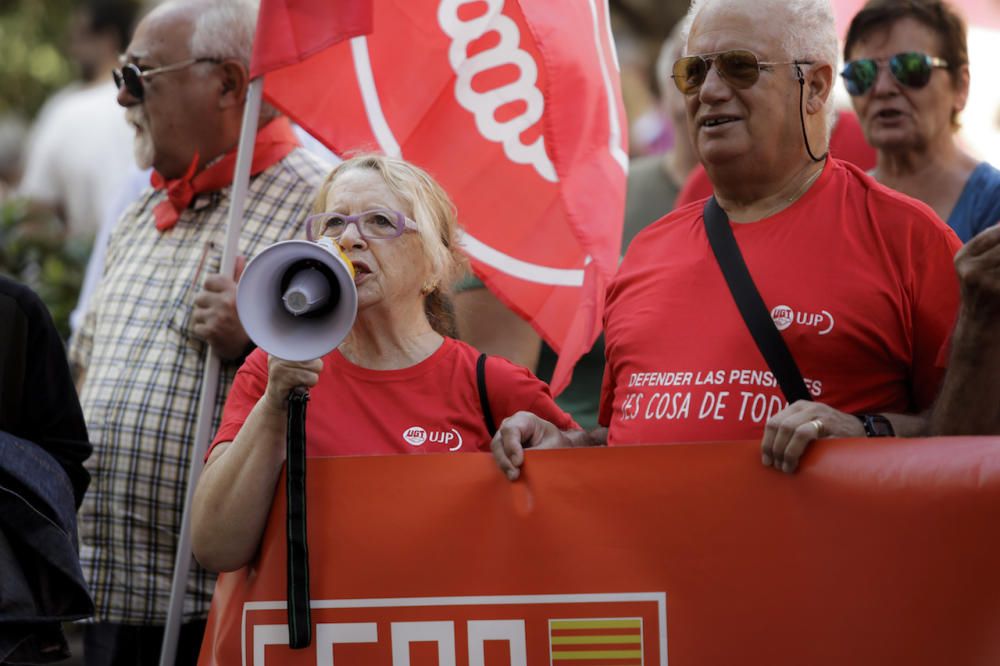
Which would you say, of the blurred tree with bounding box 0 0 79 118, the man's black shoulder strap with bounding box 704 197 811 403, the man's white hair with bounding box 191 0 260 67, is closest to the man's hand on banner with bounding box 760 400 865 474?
the man's black shoulder strap with bounding box 704 197 811 403

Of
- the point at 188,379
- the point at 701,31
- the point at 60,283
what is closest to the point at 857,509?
the point at 701,31

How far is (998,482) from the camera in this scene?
287 centimetres

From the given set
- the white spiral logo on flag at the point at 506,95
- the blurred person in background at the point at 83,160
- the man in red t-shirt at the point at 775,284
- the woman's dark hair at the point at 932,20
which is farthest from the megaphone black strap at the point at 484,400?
the blurred person in background at the point at 83,160

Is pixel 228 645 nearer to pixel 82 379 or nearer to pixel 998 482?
pixel 998 482

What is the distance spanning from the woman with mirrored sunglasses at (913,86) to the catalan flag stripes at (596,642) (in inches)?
71.7

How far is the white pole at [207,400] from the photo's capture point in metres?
4.02

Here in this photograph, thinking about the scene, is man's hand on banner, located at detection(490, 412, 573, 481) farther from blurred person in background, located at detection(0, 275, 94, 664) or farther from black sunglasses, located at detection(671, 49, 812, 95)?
blurred person in background, located at detection(0, 275, 94, 664)

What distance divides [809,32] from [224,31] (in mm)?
2001

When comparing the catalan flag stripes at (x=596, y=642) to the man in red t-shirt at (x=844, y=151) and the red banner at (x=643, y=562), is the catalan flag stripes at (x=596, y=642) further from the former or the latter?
the man in red t-shirt at (x=844, y=151)

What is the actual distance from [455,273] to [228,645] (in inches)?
45.2

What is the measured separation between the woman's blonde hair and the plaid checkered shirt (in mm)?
699

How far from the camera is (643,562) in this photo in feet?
10.1

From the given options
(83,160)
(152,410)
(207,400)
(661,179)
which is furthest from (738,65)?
(83,160)

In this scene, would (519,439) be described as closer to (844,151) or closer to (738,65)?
(738,65)
